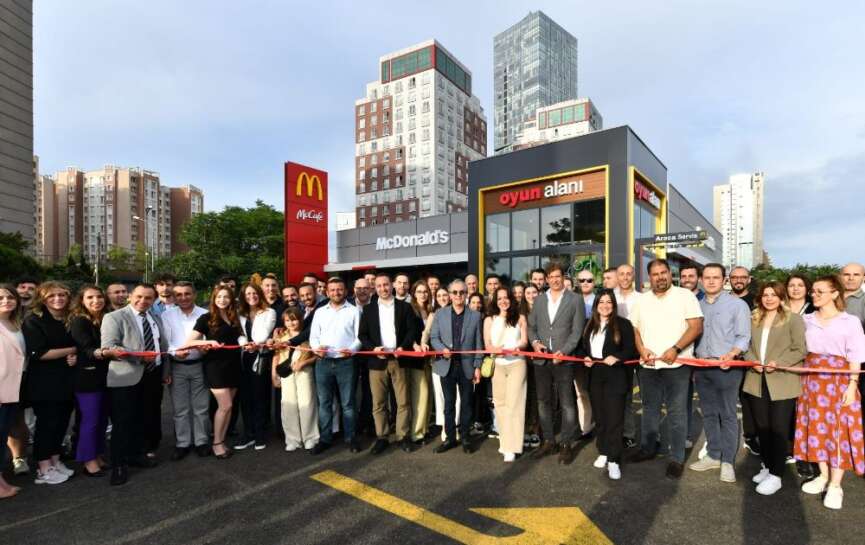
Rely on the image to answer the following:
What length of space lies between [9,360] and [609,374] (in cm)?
520

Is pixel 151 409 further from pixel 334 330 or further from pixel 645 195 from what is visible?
pixel 645 195

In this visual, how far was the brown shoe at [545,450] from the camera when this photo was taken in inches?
175

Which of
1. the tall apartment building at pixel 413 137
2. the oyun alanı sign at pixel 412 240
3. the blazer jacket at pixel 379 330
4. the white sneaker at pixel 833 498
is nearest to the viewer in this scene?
the white sneaker at pixel 833 498

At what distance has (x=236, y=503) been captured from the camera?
11.4 feet

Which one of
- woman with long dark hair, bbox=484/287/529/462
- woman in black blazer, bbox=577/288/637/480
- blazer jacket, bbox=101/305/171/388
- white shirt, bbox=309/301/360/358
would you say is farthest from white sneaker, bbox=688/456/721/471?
blazer jacket, bbox=101/305/171/388

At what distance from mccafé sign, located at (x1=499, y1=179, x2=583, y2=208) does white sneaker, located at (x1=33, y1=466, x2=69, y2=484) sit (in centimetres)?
1412

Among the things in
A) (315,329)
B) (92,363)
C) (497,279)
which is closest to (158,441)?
(92,363)

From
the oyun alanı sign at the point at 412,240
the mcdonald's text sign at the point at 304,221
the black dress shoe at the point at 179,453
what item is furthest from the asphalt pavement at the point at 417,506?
the oyun alanı sign at the point at 412,240

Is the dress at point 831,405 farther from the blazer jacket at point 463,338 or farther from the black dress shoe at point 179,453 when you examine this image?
the black dress shoe at point 179,453

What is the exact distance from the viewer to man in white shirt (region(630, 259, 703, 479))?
3.99m

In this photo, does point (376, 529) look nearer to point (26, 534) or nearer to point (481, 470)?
point (481, 470)

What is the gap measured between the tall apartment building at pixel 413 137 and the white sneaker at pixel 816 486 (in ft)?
223

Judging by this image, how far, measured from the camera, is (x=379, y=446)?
4645 mm

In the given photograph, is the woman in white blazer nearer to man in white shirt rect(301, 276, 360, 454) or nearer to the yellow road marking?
man in white shirt rect(301, 276, 360, 454)
